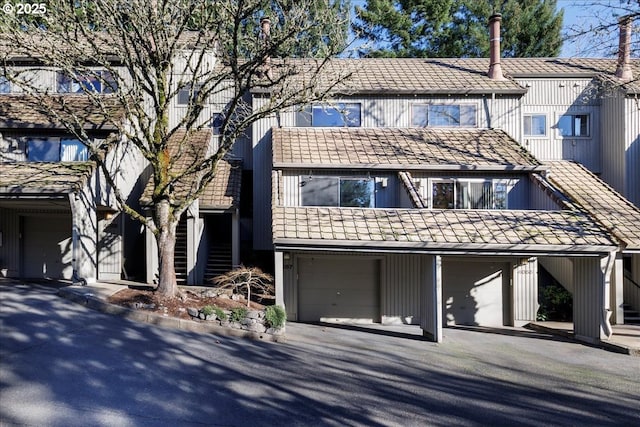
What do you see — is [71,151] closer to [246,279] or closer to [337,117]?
[246,279]

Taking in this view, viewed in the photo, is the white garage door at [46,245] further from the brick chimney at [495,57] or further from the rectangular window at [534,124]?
the rectangular window at [534,124]

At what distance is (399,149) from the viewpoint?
1611cm

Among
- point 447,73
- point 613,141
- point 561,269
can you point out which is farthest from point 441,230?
point 613,141

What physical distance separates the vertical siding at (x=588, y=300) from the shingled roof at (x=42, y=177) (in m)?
13.3

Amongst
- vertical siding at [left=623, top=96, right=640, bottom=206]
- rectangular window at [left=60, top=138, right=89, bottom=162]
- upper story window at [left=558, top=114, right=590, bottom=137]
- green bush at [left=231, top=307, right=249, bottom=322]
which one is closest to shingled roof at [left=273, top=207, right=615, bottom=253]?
green bush at [left=231, top=307, right=249, bottom=322]

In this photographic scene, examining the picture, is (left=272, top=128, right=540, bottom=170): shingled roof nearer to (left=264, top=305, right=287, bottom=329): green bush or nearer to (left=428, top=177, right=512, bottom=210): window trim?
(left=428, top=177, right=512, bottom=210): window trim

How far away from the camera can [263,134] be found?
17.5m

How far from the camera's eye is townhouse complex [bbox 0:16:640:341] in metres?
12.3

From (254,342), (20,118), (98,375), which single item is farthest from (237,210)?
(98,375)

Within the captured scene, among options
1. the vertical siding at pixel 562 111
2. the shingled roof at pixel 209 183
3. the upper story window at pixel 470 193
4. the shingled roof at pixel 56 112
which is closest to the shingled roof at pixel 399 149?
the upper story window at pixel 470 193

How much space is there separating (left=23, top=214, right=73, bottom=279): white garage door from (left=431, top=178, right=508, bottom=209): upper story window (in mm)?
12520

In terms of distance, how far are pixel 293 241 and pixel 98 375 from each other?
5628 millimetres

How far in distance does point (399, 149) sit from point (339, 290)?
5.09 m

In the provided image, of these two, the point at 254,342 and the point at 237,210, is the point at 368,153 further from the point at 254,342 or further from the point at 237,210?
the point at 254,342
